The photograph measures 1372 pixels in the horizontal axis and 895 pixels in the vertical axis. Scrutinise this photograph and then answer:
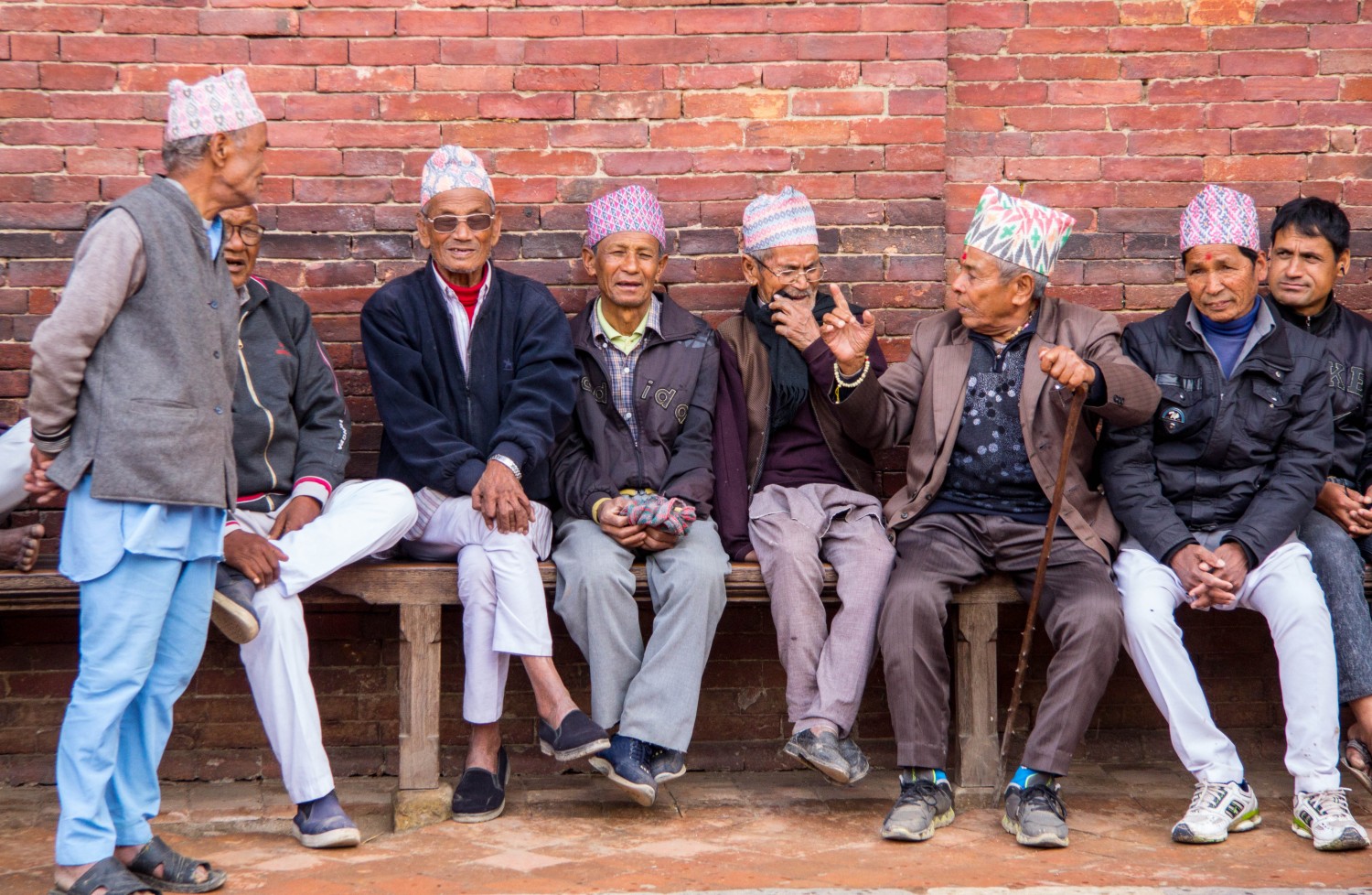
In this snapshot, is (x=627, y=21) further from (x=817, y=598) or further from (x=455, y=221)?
(x=817, y=598)

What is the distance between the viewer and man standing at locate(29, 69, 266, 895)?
3650mm

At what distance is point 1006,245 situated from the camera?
4859 mm

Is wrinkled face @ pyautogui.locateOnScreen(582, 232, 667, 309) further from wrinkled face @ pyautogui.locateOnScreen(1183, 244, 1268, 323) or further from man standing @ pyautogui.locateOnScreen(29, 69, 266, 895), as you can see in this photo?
wrinkled face @ pyautogui.locateOnScreen(1183, 244, 1268, 323)

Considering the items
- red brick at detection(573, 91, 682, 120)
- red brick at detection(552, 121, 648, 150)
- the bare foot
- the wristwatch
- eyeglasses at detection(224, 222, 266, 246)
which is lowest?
the bare foot

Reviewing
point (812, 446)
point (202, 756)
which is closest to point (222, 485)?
point (202, 756)

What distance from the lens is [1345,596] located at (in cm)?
464

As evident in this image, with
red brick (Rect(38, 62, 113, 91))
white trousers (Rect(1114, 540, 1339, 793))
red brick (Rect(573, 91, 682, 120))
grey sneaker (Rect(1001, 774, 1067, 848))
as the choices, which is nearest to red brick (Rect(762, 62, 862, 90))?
red brick (Rect(573, 91, 682, 120))

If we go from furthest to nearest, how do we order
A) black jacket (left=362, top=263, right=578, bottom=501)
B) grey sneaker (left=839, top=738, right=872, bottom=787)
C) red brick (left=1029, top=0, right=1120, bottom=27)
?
red brick (left=1029, top=0, right=1120, bottom=27), black jacket (left=362, top=263, right=578, bottom=501), grey sneaker (left=839, top=738, right=872, bottom=787)

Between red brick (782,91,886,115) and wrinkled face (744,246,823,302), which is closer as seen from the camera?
wrinkled face (744,246,823,302)

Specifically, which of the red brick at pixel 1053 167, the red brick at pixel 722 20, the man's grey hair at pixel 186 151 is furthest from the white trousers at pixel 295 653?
the red brick at pixel 1053 167

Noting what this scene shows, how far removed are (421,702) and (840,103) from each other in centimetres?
256

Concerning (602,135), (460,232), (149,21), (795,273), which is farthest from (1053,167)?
(149,21)

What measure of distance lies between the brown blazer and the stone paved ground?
94 centimetres

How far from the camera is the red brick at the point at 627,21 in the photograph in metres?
5.32
